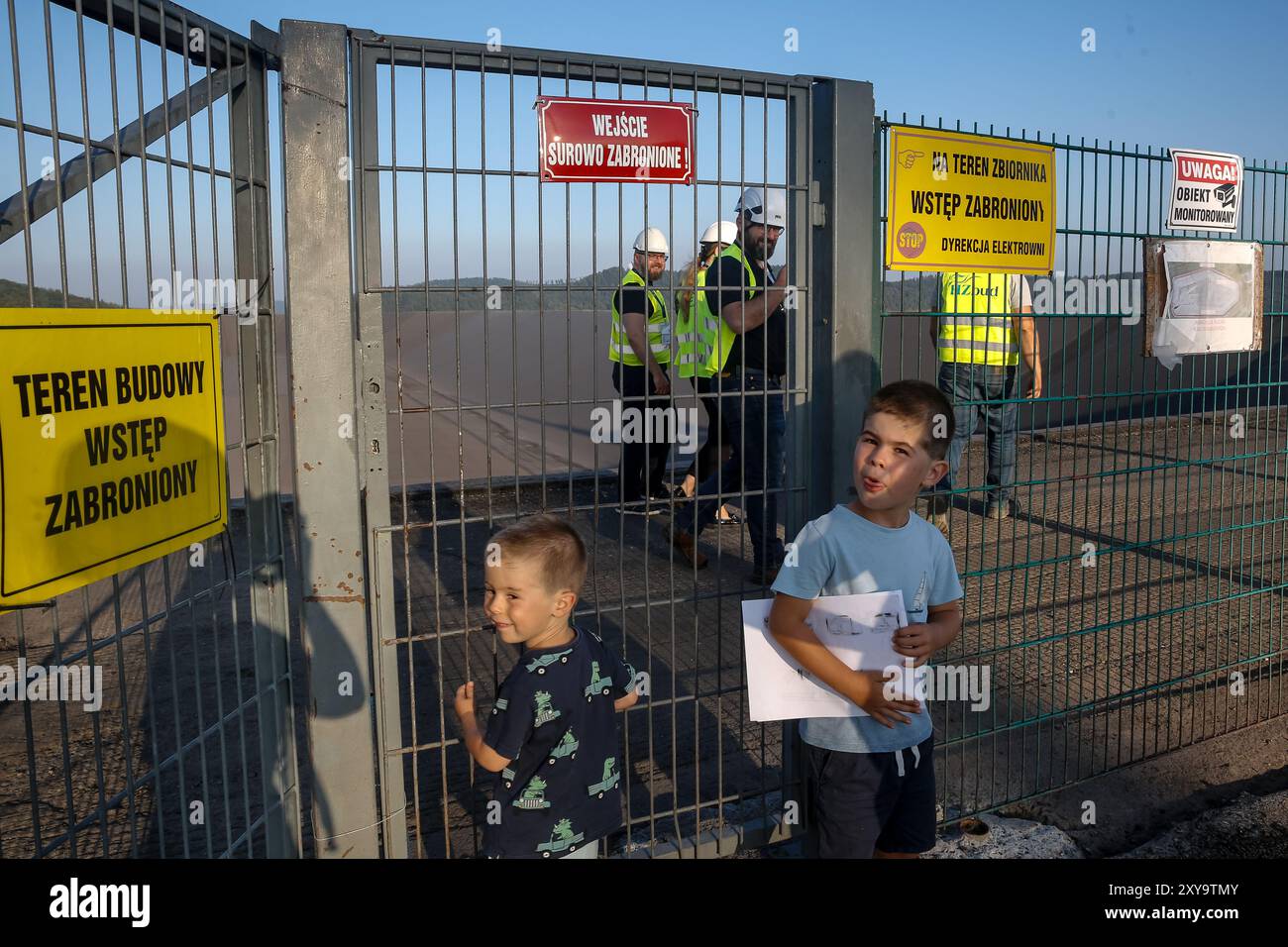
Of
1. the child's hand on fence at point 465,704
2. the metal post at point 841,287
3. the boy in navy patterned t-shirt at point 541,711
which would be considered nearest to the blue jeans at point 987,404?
the metal post at point 841,287

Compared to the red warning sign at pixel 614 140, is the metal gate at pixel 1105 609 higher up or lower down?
lower down

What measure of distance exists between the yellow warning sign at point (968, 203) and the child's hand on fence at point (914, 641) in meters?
1.24

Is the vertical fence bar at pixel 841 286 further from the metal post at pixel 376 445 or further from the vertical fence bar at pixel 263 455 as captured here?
the vertical fence bar at pixel 263 455

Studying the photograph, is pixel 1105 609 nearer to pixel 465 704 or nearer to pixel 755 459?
pixel 755 459

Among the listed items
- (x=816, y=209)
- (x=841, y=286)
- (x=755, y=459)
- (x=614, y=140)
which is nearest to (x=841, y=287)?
(x=841, y=286)

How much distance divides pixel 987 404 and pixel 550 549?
179 centimetres

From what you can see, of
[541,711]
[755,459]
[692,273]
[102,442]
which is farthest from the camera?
[755,459]

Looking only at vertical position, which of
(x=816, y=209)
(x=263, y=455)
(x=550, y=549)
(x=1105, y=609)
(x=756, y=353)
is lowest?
(x=1105, y=609)

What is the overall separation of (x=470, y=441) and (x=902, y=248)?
1077cm

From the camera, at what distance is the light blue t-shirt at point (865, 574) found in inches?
108

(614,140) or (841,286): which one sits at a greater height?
(614,140)

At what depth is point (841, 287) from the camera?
3.30 metres

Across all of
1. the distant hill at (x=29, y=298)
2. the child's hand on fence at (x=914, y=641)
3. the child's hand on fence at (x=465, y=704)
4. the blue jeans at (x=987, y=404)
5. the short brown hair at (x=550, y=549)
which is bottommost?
the child's hand on fence at (x=465, y=704)

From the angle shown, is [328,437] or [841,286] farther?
[841,286]
